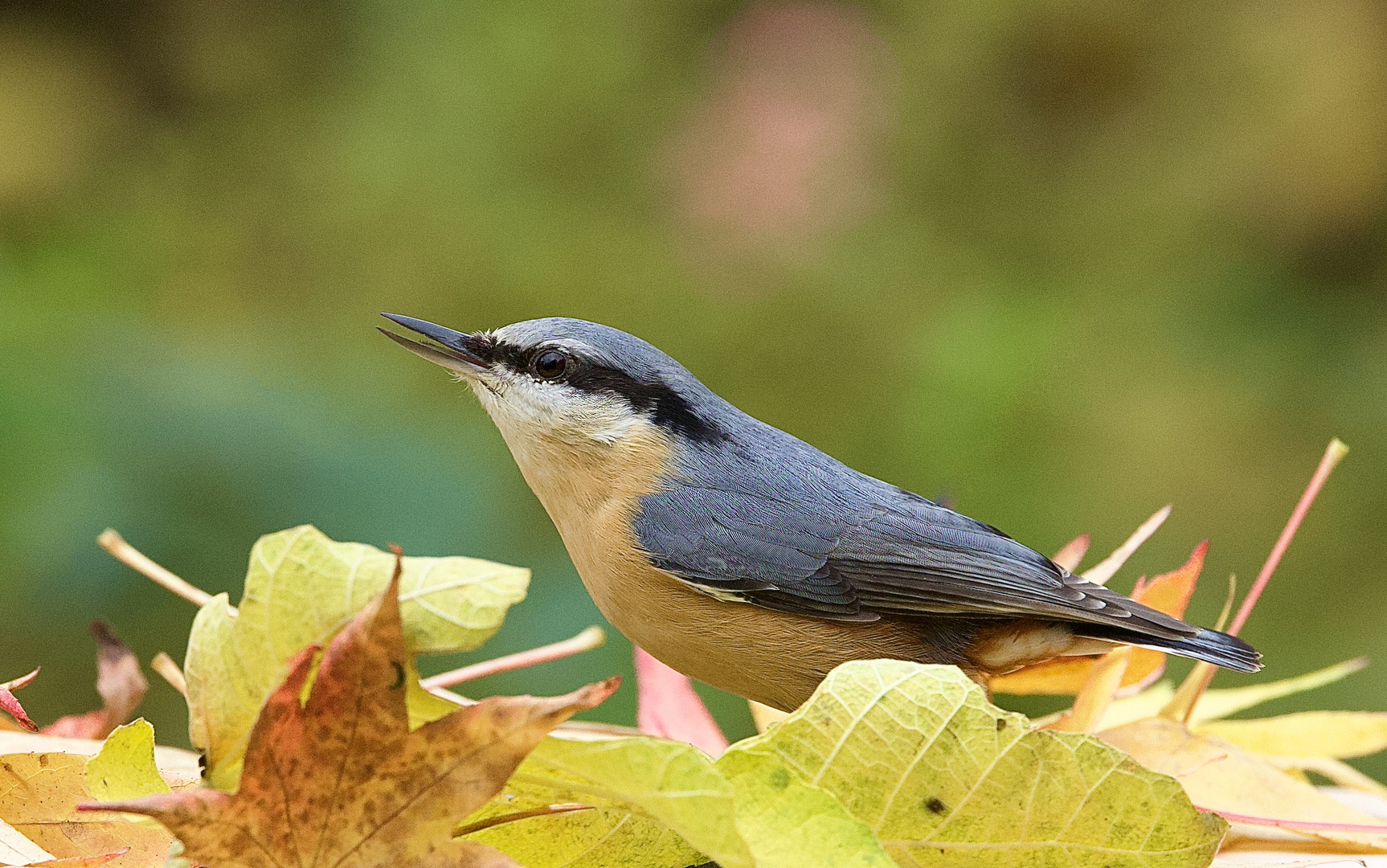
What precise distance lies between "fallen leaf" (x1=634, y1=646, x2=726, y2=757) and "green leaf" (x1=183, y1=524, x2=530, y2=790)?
1.50 ft

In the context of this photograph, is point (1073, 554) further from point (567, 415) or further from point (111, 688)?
point (111, 688)

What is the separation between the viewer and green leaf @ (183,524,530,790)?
1.85 feet

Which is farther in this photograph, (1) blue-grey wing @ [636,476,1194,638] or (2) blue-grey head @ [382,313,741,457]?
(2) blue-grey head @ [382,313,741,457]

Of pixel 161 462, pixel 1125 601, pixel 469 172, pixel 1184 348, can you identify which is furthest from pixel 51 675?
pixel 1184 348

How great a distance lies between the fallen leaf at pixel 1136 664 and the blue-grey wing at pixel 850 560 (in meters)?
0.03

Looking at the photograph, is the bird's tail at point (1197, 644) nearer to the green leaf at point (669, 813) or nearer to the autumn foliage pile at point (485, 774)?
the autumn foliage pile at point (485, 774)

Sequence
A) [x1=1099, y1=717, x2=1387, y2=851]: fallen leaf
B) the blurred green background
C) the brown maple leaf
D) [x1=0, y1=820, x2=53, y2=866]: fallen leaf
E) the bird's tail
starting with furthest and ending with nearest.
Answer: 1. the blurred green background
2. the bird's tail
3. [x1=1099, y1=717, x2=1387, y2=851]: fallen leaf
4. [x1=0, y1=820, x2=53, y2=866]: fallen leaf
5. the brown maple leaf

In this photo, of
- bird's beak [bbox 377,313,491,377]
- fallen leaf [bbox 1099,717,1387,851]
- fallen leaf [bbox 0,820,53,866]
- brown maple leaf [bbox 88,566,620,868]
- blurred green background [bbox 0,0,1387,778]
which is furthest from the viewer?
blurred green background [bbox 0,0,1387,778]

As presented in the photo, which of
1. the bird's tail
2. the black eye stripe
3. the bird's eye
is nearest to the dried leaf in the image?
the bird's tail

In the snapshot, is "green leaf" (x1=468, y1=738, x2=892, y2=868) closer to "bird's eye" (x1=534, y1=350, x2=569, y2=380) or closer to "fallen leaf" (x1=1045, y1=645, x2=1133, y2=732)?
"fallen leaf" (x1=1045, y1=645, x2=1133, y2=732)

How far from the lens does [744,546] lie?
1.09 meters

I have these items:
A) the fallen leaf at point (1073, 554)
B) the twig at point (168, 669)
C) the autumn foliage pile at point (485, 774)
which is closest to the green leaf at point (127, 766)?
the autumn foliage pile at point (485, 774)

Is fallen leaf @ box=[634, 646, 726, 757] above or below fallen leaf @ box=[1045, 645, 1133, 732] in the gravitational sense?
below

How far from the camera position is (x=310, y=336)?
2941mm
